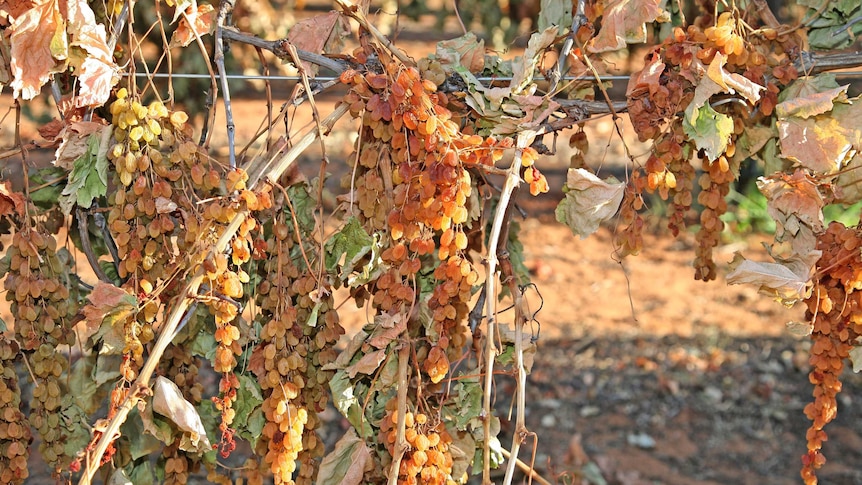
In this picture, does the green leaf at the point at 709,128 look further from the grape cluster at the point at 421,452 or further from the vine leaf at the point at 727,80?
the grape cluster at the point at 421,452

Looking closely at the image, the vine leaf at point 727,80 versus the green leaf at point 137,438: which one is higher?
the vine leaf at point 727,80

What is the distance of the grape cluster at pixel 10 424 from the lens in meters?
1.21

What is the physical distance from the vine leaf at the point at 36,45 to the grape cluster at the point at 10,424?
0.36 m

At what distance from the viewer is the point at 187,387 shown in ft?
4.26

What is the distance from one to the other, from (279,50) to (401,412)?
0.50 meters

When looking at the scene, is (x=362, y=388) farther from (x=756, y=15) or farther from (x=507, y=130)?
(x=756, y=15)

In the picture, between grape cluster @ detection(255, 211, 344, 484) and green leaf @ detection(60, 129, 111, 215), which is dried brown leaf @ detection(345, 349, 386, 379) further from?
green leaf @ detection(60, 129, 111, 215)

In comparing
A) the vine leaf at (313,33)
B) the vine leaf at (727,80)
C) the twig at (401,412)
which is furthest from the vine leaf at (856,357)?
the vine leaf at (313,33)

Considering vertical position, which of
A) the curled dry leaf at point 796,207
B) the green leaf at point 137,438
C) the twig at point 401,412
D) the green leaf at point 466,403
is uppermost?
the curled dry leaf at point 796,207

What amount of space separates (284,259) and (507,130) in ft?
1.12

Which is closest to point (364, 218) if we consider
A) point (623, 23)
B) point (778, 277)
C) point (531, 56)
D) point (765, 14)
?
point (531, 56)

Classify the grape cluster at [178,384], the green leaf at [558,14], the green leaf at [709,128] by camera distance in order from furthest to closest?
the green leaf at [558,14], the grape cluster at [178,384], the green leaf at [709,128]

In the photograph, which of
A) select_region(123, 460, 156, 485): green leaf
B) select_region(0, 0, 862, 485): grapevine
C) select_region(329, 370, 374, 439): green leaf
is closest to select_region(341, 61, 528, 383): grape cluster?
select_region(0, 0, 862, 485): grapevine

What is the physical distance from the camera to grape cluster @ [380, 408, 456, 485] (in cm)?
108
